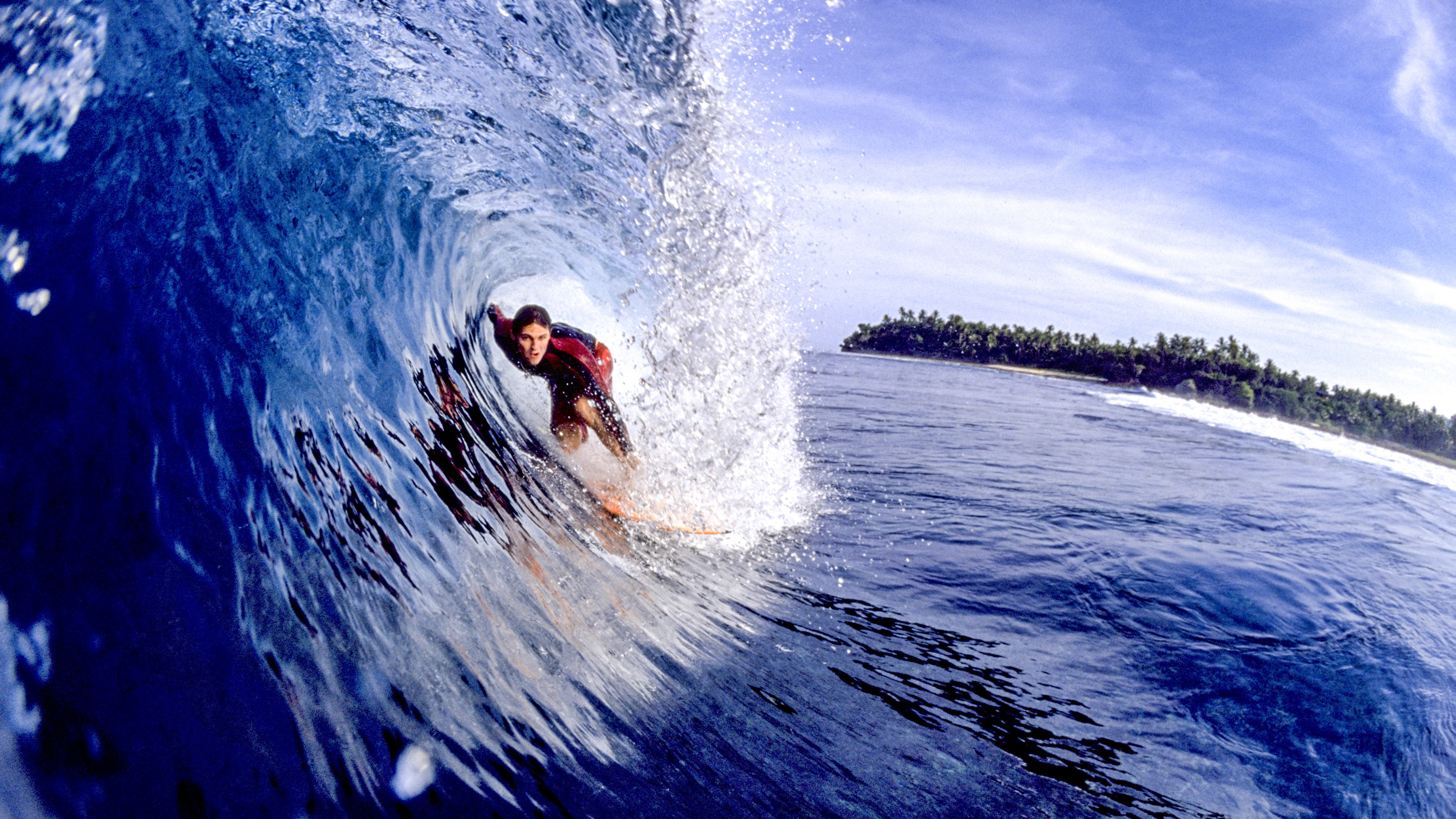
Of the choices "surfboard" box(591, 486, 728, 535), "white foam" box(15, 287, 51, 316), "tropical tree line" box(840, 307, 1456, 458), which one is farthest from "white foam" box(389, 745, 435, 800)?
"tropical tree line" box(840, 307, 1456, 458)

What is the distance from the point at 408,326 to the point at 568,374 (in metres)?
1.36

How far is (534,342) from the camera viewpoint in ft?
17.0

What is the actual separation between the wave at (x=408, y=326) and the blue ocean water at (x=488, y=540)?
2 centimetres

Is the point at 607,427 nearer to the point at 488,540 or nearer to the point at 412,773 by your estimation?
the point at 488,540

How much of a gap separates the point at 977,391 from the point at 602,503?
2369 centimetres

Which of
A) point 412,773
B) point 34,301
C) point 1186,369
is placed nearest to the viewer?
point 412,773

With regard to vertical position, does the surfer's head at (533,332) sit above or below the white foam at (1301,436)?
below

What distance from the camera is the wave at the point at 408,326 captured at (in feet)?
6.83

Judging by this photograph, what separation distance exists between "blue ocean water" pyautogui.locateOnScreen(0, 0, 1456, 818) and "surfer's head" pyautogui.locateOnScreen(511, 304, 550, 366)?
490 millimetres

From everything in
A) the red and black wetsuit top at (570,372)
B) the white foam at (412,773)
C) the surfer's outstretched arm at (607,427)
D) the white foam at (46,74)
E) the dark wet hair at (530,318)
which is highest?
the white foam at (46,74)

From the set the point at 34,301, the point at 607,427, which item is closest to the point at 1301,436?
the point at 607,427

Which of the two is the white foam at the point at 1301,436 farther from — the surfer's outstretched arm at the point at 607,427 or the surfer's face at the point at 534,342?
the surfer's face at the point at 534,342

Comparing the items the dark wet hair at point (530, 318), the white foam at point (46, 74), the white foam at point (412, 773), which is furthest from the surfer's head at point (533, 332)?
the white foam at point (412, 773)

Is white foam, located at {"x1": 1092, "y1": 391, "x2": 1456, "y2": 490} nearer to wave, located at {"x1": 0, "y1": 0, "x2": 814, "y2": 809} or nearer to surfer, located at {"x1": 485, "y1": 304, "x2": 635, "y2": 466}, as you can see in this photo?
wave, located at {"x1": 0, "y1": 0, "x2": 814, "y2": 809}
